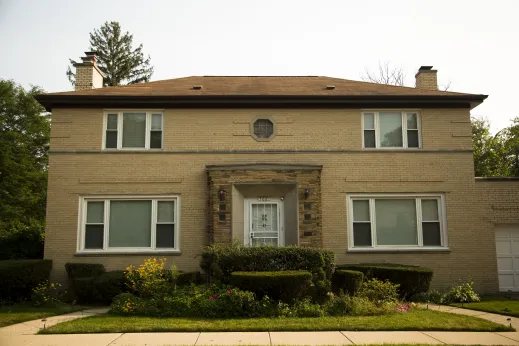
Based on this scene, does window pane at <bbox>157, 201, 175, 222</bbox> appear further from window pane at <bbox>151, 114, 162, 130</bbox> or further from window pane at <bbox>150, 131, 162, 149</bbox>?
window pane at <bbox>151, 114, 162, 130</bbox>

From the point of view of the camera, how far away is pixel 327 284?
11.8 metres

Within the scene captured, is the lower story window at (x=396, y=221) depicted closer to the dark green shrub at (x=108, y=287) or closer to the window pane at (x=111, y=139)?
the dark green shrub at (x=108, y=287)

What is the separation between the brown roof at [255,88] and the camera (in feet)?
51.8

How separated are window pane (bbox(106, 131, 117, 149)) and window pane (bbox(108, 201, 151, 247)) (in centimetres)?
179

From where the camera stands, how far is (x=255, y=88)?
55.4 feet

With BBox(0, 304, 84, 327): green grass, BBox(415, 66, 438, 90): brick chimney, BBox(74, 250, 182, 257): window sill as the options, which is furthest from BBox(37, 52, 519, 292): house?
BBox(0, 304, 84, 327): green grass

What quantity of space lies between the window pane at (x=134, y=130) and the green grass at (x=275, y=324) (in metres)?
6.73

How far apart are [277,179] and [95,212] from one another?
5.71 meters

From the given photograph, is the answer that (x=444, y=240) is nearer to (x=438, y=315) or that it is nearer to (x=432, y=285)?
(x=432, y=285)

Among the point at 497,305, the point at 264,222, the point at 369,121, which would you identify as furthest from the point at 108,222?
the point at 497,305

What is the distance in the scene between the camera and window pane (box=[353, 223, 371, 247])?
15.4 meters

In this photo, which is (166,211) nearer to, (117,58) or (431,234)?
(431,234)

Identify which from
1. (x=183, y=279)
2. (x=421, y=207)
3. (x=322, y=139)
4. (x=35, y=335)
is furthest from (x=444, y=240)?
(x=35, y=335)

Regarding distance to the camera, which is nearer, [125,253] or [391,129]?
[125,253]
